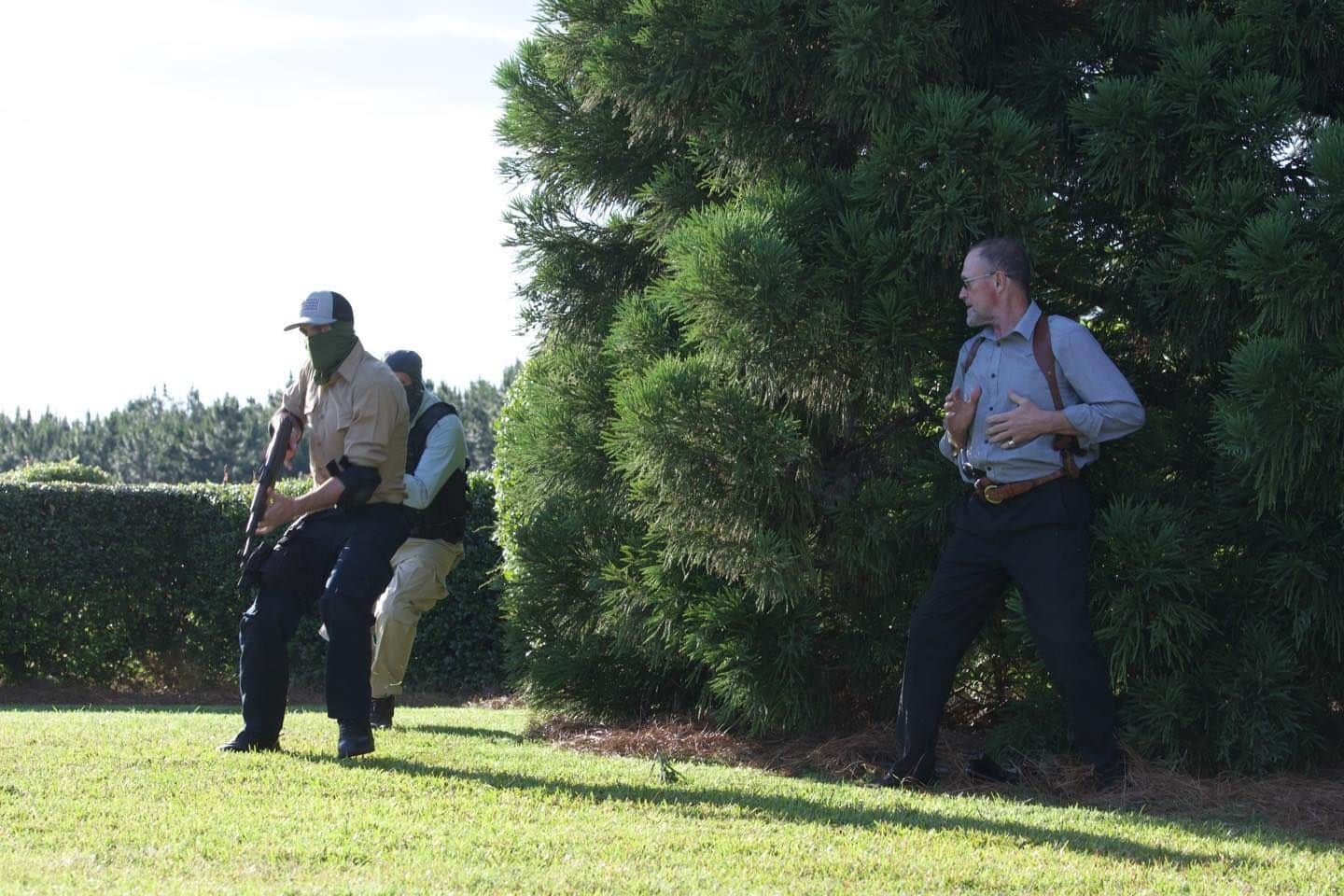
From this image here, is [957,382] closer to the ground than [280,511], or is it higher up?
higher up

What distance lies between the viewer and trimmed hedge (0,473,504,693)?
12.0 metres

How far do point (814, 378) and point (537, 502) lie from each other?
240 centimetres

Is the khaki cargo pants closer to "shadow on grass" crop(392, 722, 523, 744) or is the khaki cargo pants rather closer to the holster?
"shadow on grass" crop(392, 722, 523, 744)

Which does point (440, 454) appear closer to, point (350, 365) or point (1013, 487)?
point (350, 365)

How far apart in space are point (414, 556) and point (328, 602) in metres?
1.83

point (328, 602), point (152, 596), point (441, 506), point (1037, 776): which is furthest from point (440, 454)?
point (152, 596)

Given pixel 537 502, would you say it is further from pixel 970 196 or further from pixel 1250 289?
pixel 1250 289

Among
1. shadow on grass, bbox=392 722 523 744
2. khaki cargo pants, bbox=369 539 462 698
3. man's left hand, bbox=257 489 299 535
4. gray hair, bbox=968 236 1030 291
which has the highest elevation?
gray hair, bbox=968 236 1030 291

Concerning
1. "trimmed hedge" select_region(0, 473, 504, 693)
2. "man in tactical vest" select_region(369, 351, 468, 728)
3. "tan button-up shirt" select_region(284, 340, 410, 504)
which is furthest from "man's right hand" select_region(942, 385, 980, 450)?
"trimmed hedge" select_region(0, 473, 504, 693)

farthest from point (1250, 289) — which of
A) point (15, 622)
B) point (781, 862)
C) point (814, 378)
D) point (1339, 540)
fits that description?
point (15, 622)

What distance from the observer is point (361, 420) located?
6152 millimetres

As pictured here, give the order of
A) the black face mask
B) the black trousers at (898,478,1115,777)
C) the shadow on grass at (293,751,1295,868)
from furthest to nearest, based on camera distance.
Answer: the black face mask → the black trousers at (898,478,1115,777) → the shadow on grass at (293,751,1295,868)

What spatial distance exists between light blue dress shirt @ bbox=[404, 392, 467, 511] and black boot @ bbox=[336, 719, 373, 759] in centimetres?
133

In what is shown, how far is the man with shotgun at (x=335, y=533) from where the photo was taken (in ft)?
20.0
